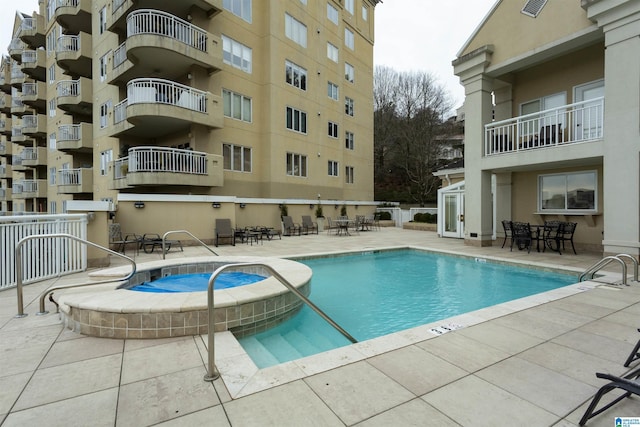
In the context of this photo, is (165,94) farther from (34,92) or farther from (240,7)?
(34,92)

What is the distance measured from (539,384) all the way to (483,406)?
0.72m

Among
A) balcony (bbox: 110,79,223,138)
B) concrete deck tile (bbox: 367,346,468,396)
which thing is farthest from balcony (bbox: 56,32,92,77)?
concrete deck tile (bbox: 367,346,468,396)

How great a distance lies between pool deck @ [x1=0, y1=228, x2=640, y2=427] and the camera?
2.24 m

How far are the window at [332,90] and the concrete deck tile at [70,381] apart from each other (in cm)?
2180

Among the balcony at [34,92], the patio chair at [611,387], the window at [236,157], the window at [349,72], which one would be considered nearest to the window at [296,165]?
the window at [236,157]

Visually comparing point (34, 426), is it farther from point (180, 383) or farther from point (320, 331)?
point (320, 331)

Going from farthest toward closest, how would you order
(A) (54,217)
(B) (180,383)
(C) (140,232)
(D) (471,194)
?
(D) (471,194), (C) (140,232), (A) (54,217), (B) (180,383)

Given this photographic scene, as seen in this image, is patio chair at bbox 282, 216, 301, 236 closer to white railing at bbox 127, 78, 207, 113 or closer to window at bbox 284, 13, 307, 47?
white railing at bbox 127, 78, 207, 113

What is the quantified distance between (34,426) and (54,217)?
6.07 metres

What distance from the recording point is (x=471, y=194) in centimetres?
1223

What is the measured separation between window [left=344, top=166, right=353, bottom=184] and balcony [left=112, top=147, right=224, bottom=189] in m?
11.8

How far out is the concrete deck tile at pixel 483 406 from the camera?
86.4 inches

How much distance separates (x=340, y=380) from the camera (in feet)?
8.84

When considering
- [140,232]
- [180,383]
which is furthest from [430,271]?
[140,232]
